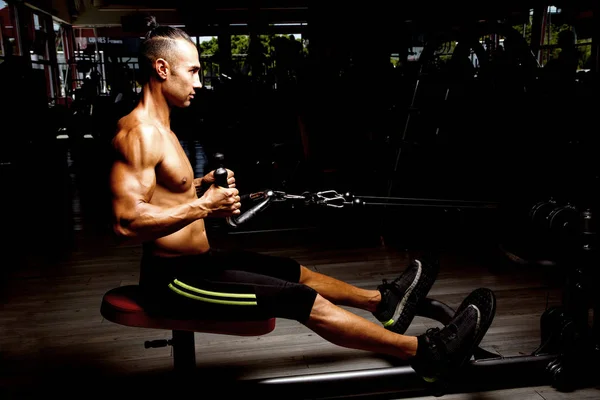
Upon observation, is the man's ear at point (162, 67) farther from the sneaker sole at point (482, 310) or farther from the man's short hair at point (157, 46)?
the sneaker sole at point (482, 310)

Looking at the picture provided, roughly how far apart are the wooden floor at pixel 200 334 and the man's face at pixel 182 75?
0.80m

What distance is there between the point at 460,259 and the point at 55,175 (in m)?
5.10

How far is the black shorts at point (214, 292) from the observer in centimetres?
146

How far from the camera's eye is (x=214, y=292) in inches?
57.9

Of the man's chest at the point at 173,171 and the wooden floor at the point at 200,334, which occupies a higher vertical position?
the man's chest at the point at 173,171

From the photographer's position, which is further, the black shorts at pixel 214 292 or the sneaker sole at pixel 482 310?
the sneaker sole at pixel 482 310

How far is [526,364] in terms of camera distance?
5.87 feet

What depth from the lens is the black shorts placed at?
1464 mm

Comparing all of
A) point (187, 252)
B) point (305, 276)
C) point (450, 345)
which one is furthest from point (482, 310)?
point (187, 252)

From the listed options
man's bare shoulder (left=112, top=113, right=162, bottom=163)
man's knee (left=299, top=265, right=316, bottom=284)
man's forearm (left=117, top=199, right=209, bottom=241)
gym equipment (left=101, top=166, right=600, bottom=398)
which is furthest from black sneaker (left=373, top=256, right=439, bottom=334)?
man's bare shoulder (left=112, top=113, right=162, bottom=163)

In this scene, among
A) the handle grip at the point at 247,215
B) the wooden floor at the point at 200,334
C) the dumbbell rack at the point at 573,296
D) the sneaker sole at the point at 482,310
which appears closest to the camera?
the handle grip at the point at 247,215

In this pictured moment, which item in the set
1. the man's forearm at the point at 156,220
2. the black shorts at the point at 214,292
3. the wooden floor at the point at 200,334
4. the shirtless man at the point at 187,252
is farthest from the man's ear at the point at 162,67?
the wooden floor at the point at 200,334

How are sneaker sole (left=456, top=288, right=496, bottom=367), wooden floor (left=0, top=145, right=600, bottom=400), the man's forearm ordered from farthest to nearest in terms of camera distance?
wooden floor (left=0, top=145, right=600, bottom=400) < sneaker sole (left=456, top=288, right=496, bottom=367) < the man's forearm

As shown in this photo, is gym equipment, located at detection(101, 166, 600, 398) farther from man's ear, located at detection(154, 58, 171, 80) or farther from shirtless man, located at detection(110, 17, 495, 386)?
man's ear, located at detection(154, 58, 171, 80)
